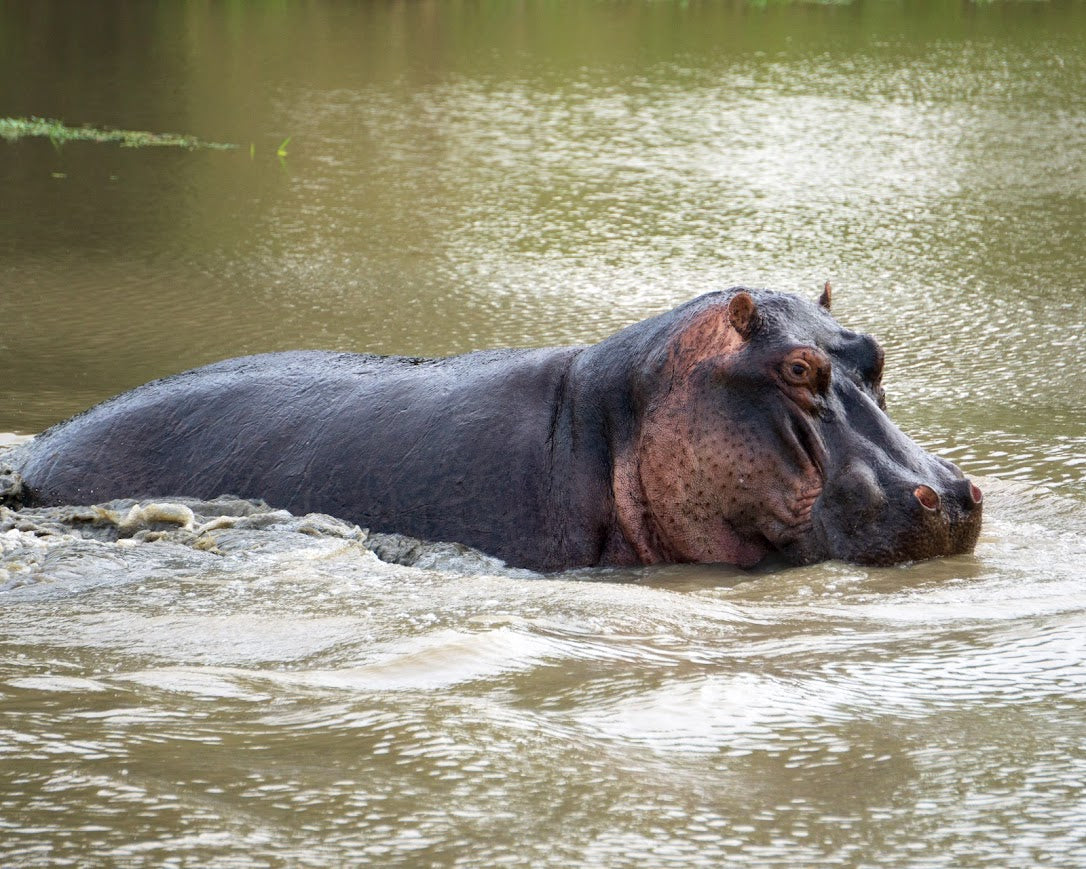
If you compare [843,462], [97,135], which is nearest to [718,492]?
[843,462]

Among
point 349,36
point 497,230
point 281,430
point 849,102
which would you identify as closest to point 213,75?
point 349,36

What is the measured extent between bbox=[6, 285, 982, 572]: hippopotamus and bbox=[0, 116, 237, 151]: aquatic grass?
764cm

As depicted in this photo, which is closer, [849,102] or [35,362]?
[35,362]

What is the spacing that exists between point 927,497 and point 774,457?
0.40 metres

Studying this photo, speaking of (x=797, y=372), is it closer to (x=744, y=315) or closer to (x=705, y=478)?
(x=744, y=315)

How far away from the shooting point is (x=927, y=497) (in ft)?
13.5

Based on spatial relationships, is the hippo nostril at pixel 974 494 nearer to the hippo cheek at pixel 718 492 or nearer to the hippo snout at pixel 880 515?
the hippo snout at pixel 880 515

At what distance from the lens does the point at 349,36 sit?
19312 mm

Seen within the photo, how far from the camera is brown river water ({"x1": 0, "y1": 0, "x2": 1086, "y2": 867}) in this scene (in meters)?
2.60

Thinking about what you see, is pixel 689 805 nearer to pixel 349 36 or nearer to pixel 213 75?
pixel 213 75

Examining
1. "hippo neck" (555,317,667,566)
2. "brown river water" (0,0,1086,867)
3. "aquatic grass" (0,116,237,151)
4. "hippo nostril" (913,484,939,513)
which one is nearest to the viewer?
"brown river water" (0,0,1086,867)

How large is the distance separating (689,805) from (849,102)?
40.2 feet

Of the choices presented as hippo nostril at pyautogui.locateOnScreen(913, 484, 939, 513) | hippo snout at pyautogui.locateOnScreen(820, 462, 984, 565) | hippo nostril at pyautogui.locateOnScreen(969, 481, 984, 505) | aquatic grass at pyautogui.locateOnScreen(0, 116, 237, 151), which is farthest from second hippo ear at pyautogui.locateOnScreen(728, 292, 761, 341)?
aquatic grass at pyautogui.locateOnScreen(0, 116, 237, 151)

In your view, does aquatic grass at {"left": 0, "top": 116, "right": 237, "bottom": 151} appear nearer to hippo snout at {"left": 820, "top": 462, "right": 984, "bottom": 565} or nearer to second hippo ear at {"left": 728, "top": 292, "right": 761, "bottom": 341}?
second hippo ear at {"left": 728, "top": 292, "right": 761, "bottom": 341}
